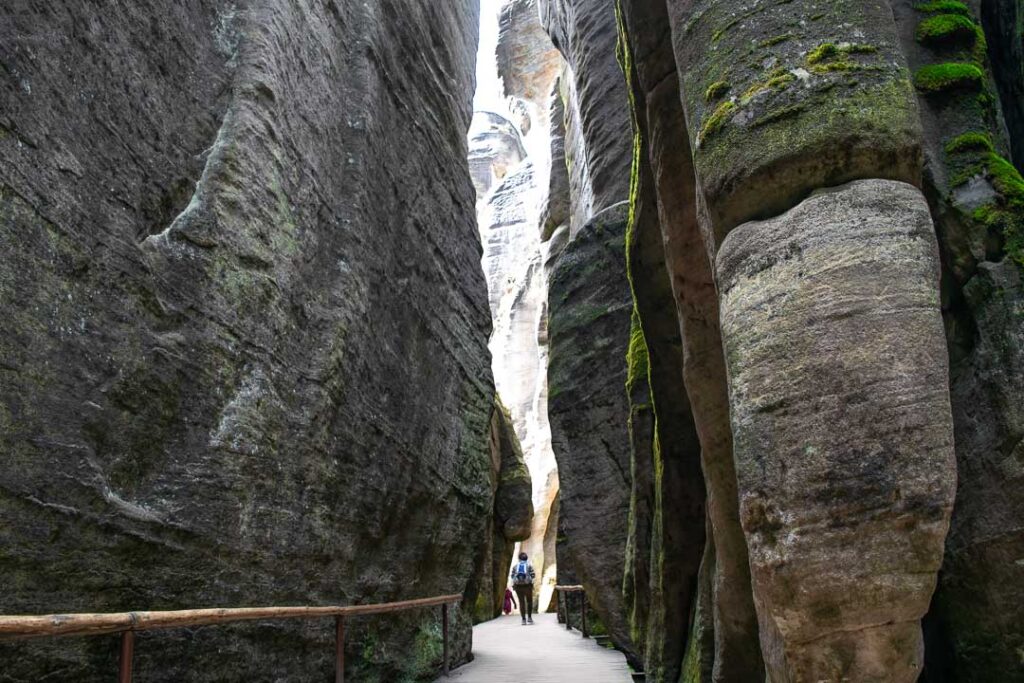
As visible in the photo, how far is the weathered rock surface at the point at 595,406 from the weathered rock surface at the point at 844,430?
261 inches

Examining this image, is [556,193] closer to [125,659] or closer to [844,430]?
[844,430]

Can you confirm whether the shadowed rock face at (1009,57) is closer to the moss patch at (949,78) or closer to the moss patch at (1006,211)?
the moss patch at (949,78)

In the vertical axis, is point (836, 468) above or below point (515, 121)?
below

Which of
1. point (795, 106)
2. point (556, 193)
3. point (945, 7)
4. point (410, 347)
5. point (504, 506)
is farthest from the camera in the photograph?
point (504, 506)

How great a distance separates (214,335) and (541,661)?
6.77m

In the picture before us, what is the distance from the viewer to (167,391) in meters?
4.71

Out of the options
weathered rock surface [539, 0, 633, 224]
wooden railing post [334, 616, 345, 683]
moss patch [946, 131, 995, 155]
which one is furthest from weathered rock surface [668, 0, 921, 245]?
weathered rock surface [539, 0, 633, 224]

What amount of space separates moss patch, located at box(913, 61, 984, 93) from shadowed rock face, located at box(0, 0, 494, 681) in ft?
15.0

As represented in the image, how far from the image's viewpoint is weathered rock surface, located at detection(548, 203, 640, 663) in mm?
10344

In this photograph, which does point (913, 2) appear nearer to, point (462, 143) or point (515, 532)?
point (462, 143)

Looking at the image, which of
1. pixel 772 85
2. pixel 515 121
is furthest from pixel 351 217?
pixel 515 121

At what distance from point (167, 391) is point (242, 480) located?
84 cm

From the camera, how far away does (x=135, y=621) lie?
3.11 metres

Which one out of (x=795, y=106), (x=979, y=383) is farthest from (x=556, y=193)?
(x=979, y=383)
